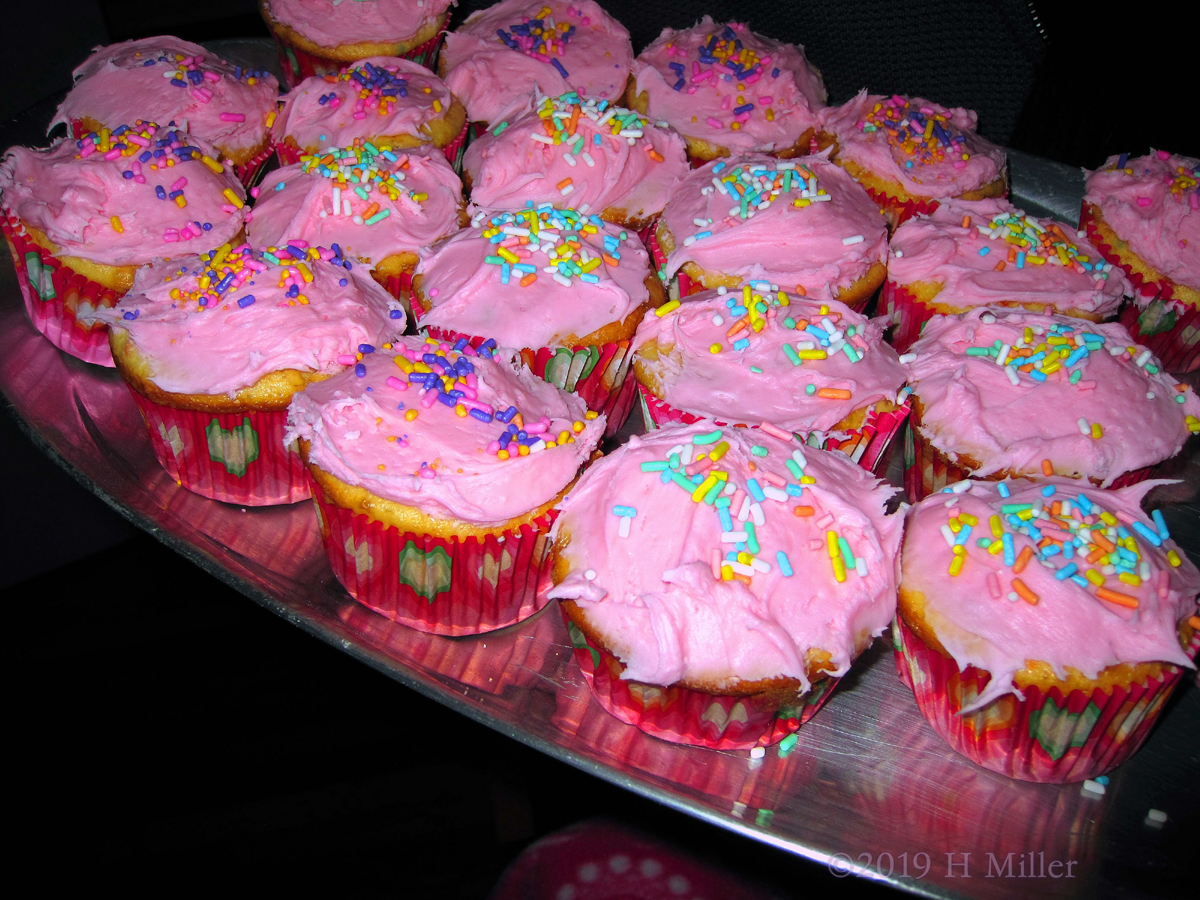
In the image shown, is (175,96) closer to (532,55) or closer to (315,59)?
(315,59)

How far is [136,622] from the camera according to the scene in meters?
4.19

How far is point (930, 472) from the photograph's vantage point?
328 cm

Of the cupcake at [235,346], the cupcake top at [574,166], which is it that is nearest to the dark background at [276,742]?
the cupcake at [235,346]

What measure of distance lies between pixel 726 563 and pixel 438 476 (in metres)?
0.82

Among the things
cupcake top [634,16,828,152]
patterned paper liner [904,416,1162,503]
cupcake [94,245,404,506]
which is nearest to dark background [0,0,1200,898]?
cupcake top [634,16,828,152]

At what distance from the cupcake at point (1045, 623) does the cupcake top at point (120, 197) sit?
2.78 m

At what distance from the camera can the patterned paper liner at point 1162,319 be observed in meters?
3.88

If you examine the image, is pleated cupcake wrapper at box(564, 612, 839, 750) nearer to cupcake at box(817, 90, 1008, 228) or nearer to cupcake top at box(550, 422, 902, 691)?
cupcake top at box(550, 422, 902, 691)

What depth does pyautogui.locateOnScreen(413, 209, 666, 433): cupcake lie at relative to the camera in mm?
3258

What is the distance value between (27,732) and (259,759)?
103 cm

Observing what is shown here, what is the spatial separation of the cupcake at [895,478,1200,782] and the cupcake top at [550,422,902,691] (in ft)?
0.54

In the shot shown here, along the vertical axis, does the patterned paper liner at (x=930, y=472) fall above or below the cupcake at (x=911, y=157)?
below

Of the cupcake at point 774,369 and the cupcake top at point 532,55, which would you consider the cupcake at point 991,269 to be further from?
the cupcake top at point 532,55

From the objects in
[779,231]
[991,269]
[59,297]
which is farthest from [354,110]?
[991,269]
